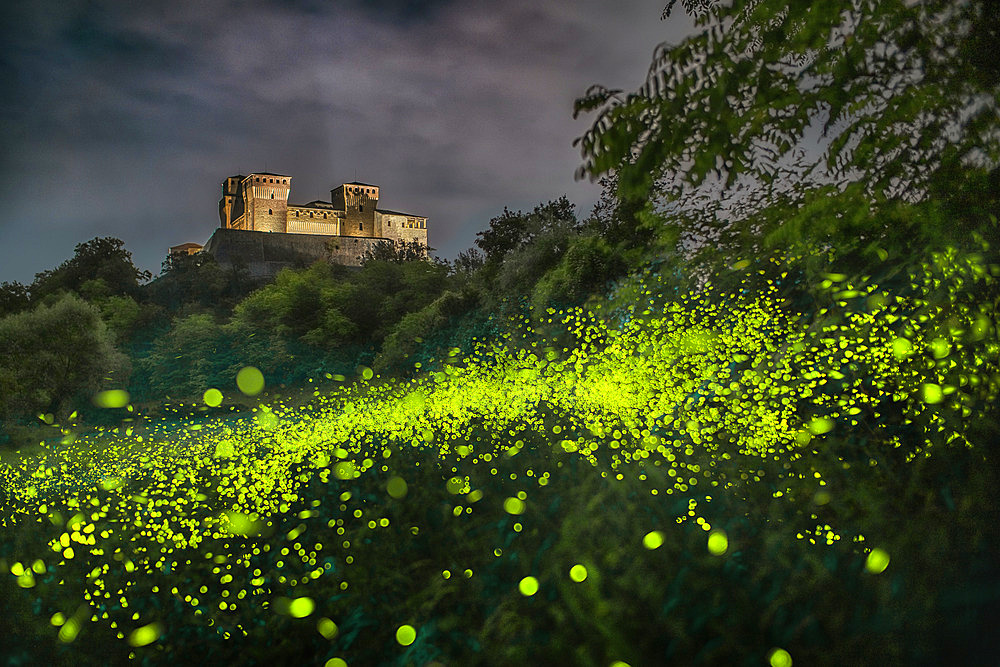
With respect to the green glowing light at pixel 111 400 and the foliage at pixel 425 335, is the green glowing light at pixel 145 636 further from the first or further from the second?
the foliage at pixel 425 335

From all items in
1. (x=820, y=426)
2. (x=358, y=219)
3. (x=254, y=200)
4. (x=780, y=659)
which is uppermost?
(x=358, y=219)

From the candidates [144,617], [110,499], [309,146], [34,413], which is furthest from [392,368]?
[144,617]

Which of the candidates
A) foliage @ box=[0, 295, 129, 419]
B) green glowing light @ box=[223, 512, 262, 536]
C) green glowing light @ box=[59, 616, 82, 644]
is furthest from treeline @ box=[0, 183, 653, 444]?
green glowing light @ box=[59, 616, 82, 644]

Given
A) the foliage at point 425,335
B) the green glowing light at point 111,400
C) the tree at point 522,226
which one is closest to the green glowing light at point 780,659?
the foliage at point 425,335

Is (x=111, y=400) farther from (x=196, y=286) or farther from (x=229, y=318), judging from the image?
(x=196, y=286)

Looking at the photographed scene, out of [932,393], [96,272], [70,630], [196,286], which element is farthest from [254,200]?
A: [932,393]

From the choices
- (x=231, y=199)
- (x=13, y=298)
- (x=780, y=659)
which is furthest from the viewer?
(x=231, y=199)

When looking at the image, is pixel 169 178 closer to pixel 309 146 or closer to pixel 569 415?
pixel 309 146
